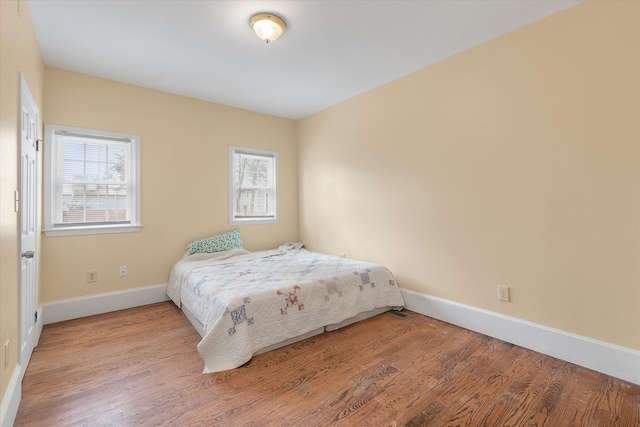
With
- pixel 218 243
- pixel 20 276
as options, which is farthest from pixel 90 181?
pixel 20 276

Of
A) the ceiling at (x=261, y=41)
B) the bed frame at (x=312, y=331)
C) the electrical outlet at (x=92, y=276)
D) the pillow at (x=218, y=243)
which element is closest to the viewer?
the ceiling at (x=261, y=41)

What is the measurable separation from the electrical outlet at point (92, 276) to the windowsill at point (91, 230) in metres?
0.42

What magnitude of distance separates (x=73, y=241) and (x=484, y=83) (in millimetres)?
4280

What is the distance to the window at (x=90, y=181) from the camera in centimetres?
291

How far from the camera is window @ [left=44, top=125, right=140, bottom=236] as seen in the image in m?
2.91

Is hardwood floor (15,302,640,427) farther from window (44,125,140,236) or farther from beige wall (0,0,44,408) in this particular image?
window (44,125,140,236)

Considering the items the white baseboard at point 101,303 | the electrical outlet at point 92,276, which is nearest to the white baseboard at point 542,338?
the white baseboard at point 101,303

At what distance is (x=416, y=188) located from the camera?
10.1 ft

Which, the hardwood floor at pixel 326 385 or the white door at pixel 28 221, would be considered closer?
the hardwood floor at pixel 326 385

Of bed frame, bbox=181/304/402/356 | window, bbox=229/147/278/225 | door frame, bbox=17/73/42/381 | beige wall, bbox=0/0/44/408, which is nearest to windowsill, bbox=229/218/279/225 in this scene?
window, bbox=229/147/278/225

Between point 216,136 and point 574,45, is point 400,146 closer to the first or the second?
point 574,45

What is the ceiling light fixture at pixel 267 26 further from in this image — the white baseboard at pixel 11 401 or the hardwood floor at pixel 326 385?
the white baseboard at pixel 11 401

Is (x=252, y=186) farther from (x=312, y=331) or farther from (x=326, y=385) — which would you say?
(x=326, y=385)

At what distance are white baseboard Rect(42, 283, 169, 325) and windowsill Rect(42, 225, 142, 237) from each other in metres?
0.67
